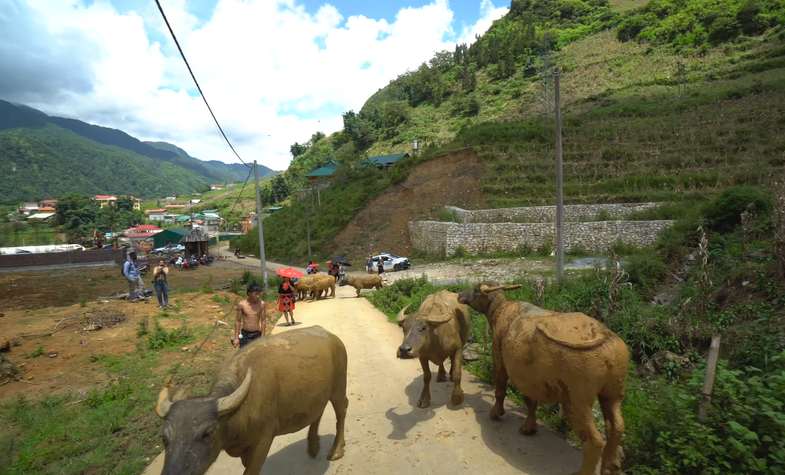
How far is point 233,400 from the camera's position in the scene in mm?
3232

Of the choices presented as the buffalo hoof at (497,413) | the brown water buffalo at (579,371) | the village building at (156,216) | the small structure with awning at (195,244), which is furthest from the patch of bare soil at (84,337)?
the village building at (156,216)

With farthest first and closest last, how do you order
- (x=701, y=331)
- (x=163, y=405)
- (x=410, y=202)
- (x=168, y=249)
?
1. (x=168, y=249)
2. (x=410, y=202)
3. (x=701, y=331)
4. (x=163, y=405)

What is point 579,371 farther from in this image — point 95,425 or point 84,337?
point 84,337

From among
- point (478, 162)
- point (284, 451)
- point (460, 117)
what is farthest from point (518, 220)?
point (460, 117)

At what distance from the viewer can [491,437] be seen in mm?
5289

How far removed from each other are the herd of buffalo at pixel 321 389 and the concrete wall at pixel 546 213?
23.8m

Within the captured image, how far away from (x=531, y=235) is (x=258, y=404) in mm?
24337

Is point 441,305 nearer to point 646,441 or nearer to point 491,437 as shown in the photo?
point 491,437

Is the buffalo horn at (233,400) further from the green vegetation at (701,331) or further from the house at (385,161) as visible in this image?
the house at (385,161)

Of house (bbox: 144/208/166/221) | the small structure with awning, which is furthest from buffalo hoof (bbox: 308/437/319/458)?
Result: house (bbox: 144/208/166/221)

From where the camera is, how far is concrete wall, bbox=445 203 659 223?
84.9 ft

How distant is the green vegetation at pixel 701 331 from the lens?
358cm

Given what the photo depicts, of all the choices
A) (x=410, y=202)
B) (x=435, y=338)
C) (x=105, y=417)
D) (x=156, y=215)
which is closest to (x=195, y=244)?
(x=410, y=202)

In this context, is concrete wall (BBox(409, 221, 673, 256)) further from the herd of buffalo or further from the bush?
the herd of buffalo
